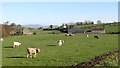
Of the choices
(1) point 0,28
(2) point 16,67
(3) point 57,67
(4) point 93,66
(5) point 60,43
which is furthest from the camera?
(1) point 0,28

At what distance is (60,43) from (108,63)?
1282 inches

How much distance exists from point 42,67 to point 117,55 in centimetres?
638

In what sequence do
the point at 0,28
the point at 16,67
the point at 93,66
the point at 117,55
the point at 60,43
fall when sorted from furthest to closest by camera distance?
1. the point at 0,28
2. the point at 60,43
3. the point at 16,67
4. the point at 117,55
5. the point at 93,66

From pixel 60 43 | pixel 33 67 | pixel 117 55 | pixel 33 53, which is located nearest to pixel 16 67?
pixel 33 67

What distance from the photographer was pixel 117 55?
15.8 metres

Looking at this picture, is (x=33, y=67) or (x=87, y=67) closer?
(x=87, y=67)

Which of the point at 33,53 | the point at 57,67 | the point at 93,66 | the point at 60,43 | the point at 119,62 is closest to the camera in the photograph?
the point at 93,66

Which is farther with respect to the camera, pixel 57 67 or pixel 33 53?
pixel 33 53

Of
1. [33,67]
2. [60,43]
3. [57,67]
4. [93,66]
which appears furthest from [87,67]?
[60,43]

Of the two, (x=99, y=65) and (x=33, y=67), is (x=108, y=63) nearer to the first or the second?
(x=99, y=65)

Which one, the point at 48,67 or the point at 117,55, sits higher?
the point at 117,55

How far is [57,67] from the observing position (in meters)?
19.5

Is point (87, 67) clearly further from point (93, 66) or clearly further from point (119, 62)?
point (119, 62)

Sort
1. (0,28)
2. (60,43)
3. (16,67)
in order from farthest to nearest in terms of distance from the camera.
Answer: (0,28), (60,43), (16,67)
